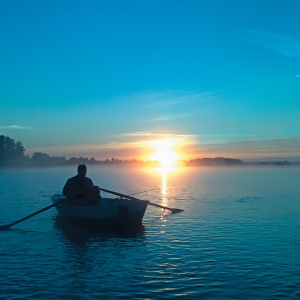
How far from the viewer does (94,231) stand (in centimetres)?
2259

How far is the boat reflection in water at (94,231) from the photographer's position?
68.7 ft

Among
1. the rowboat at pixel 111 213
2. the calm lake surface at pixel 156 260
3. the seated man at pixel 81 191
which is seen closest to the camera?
the calm lake surface at pixel 156 260

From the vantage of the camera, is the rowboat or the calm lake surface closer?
the calm lake surface

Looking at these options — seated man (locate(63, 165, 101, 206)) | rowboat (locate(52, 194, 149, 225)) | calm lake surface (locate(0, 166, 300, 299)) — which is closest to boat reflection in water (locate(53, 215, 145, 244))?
calm lake surface (locate(0, 166, 300, 299))

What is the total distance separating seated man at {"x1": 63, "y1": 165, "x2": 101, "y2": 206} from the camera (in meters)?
23.3

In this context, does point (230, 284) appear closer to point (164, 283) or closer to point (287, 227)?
point (164, 283)

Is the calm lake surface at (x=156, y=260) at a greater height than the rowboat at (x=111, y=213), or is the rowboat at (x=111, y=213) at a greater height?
the rowboat at (x=111, y=213)

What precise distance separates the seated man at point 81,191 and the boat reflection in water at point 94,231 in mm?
1433

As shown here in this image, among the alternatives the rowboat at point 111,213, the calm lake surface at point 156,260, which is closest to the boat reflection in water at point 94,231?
the calm lake surface at point 156,260

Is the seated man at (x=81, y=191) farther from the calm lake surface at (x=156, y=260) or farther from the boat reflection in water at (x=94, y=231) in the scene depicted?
the calm lake surface at (x=156, y=260)

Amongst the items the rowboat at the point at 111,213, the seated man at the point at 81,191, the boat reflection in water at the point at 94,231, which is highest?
the seated man at the point at 81,191

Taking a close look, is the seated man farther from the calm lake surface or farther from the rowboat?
the calm lake surface

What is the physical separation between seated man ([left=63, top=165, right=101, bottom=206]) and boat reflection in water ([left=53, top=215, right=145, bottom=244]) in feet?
4.70

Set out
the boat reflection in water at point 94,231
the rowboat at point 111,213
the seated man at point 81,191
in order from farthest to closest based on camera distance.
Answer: the seated man at point 81,191
the rowboat at point 111,213
the boat reflection in water at point 94,231
